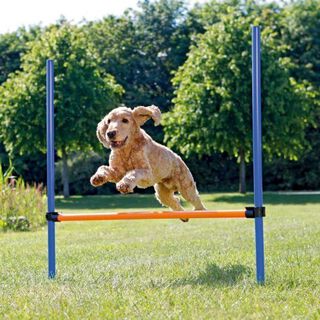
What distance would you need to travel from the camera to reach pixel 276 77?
23.1 metres

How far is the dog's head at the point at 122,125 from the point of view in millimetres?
5668

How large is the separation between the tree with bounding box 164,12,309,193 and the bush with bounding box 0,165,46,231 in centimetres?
928

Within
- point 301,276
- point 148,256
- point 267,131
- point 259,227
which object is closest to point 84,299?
point 259,227

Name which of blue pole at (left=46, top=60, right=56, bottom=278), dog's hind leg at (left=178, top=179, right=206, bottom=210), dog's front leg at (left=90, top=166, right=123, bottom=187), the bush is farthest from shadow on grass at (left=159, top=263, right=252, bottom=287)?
the bush

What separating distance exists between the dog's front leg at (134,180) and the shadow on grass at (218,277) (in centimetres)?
86

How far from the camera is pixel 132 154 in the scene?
5.77 m

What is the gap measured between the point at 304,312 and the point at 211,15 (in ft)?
94.2

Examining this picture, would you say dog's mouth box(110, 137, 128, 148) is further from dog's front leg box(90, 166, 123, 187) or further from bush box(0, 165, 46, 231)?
bush box(0, 165, 46, 231)

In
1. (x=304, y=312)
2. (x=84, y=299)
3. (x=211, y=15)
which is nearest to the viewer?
(x=304, y=312)

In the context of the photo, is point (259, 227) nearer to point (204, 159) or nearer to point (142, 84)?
point (204, 159)

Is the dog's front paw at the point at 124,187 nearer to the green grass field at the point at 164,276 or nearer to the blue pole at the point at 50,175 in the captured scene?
the green grass field at the point at 164,276

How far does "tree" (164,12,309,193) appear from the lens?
2242 cm

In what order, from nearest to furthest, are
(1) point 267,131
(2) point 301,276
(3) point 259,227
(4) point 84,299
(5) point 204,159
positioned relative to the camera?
1. (4) point 84,299
2. (3) point 259,227
3. (2) point 301,276
4. (1) point 267,131
5. (5) point 204,159

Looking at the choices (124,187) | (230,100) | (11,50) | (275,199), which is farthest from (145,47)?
(124,187)
